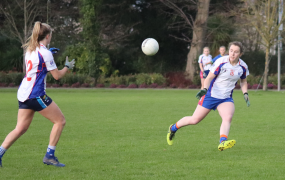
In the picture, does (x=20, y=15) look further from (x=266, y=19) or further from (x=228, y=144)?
(x=228, y=144)

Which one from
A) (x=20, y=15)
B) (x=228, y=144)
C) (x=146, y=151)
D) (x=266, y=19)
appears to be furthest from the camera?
(x=20, y=15)

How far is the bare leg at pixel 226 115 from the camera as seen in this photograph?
7377mm

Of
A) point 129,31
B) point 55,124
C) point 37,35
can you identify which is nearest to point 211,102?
point 55,124

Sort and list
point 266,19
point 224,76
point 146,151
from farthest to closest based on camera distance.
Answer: point 266,19 < point 146,151 < point 224,76

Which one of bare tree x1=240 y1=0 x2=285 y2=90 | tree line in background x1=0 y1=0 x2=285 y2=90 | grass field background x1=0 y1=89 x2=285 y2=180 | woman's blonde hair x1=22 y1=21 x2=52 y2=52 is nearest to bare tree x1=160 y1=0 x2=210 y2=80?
tree line in background x1=0 y1=0 x2=285 y2=90

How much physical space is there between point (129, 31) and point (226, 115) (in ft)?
109

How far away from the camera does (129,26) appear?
3919 cm

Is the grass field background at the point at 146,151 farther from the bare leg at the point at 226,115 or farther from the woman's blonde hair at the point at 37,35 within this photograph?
the woman's blonde hair at the point at 37,35

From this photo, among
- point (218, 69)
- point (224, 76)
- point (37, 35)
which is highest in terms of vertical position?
point (37, 35)

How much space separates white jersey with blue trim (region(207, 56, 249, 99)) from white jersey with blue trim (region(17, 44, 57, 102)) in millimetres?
2872

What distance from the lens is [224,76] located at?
24.9 feet

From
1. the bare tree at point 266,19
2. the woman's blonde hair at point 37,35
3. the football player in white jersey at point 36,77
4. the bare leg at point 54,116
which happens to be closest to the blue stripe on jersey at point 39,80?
the football player in white jersey at point 36,77

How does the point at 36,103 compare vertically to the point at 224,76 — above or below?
below

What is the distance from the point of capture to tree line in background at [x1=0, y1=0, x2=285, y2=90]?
35.4 metres
